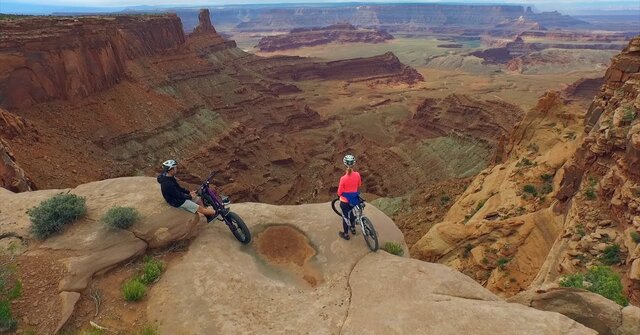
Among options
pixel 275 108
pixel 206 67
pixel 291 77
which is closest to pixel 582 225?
pixel 275 108

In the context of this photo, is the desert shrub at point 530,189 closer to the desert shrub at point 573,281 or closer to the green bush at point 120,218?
the desert shrub at point 573,281

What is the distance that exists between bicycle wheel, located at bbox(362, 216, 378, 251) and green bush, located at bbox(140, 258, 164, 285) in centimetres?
530

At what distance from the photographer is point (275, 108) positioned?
222 ft

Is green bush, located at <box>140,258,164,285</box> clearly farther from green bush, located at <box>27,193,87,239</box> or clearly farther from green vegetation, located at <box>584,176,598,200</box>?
green vegetation, located at <box>584,176,598,200</box>

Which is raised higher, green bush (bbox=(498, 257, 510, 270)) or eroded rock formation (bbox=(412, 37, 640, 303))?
eroded rock formation (bbox=(412, 37, 640, 303))

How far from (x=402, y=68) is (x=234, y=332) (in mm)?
117511

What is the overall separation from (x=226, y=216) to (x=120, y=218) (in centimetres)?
269

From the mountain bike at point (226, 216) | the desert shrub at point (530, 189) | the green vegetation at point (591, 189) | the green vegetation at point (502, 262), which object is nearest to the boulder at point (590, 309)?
the green vegetation at point (502, 262)

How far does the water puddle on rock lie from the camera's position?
1076 centimetres

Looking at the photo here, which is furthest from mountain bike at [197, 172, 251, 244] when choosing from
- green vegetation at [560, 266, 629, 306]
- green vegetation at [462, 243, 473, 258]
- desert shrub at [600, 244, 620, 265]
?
green vegetation at [462, 243, 473, 258]

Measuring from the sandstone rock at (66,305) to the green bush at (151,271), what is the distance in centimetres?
134

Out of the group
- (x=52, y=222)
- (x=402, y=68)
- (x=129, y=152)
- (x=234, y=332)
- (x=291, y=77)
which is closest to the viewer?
(x=234, y=332)

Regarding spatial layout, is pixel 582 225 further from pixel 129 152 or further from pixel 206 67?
pixel 206 67

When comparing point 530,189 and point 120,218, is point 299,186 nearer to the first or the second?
point 530,189
